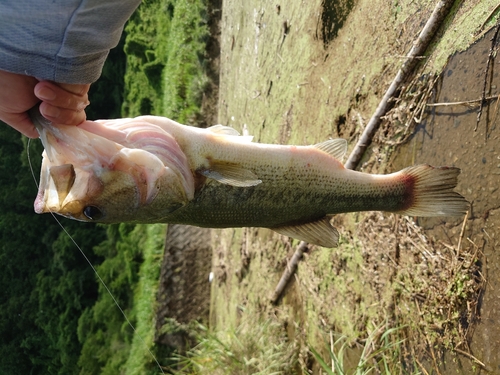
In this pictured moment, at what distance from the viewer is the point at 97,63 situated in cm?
167

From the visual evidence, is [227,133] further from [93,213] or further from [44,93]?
[44,93]

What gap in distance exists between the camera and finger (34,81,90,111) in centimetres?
163

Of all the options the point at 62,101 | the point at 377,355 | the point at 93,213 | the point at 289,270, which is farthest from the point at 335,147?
the point at 289,270

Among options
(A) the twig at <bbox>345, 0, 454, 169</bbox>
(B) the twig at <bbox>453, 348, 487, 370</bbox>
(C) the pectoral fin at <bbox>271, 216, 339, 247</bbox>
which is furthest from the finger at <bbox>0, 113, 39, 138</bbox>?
(B) the twig at <bbox>453, 348, 487, 370</bbox>

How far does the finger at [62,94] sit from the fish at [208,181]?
0.11 meters

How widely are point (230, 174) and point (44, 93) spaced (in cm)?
89

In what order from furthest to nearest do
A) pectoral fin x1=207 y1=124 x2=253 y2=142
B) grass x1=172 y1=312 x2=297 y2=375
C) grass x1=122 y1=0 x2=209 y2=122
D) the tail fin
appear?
1. grass x1=122 y1=0 x2=209 y2=122
2. grass x1=172 y1=312 x2=297 y2=375
3. the tail fin
4. pectoral fin x1=207 y1=124 x2=253 y2=142

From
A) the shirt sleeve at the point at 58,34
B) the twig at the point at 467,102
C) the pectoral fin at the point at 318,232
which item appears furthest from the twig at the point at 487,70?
the shirt sleeve at the point at 58,34

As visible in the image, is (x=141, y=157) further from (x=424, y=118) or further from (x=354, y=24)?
(x=354, y=24)

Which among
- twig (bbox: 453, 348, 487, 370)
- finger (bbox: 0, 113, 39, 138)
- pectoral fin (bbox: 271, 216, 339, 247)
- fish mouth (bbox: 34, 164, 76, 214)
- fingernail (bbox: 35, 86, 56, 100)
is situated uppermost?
fingernail (bbox: 35, 86, 56, 100)

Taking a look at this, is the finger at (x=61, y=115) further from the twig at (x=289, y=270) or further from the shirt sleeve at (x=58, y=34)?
the twig at (x=289, y=270)

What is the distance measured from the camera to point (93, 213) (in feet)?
6.25

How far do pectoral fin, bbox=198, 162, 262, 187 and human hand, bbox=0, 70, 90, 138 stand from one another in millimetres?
638

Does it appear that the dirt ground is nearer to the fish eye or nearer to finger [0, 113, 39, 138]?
the fish eye
